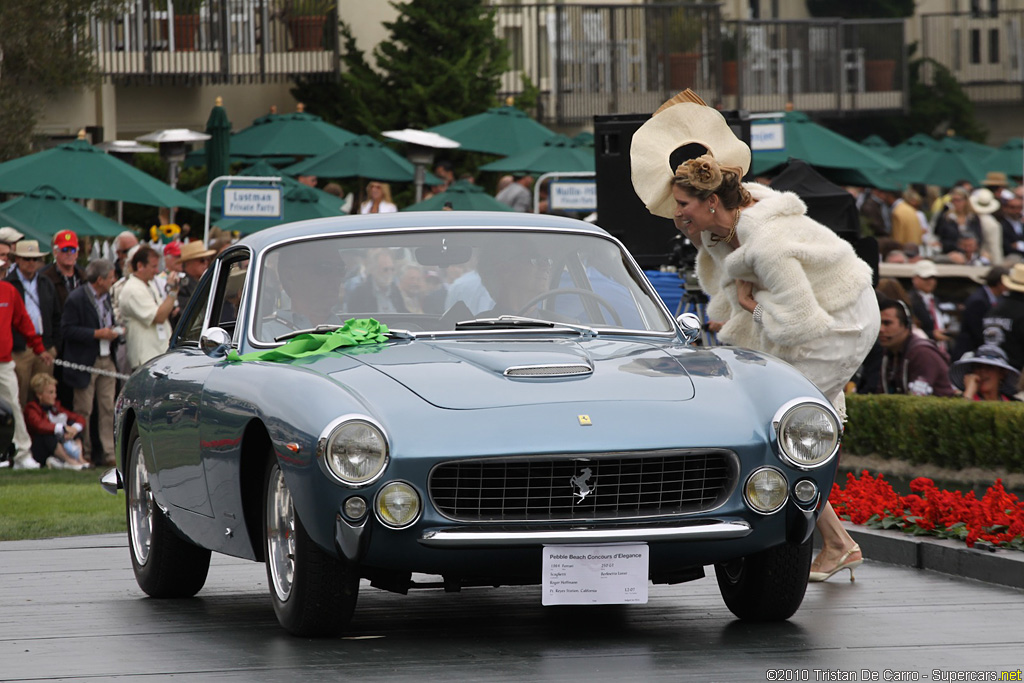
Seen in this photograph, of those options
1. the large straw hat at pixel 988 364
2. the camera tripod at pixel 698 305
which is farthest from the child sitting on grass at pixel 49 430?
the large straw hat at pixel 988 364

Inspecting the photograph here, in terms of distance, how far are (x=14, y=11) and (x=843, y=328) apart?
60.2 feet

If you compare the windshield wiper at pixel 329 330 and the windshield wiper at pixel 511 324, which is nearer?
the windshield wiper at pixel 329 330

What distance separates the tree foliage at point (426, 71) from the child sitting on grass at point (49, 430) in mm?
18635

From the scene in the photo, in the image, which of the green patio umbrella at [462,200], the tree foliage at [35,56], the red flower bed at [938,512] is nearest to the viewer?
the red flower bed at [938,512]

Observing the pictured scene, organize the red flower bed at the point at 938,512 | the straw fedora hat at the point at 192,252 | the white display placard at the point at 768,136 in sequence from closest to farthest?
the red flower bed at the point at 938,512
the straw fedora hat at the point at 192,252
the white display placard at the point at 768,136

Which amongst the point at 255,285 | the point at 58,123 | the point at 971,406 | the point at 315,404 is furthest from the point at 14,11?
the point at 315,404

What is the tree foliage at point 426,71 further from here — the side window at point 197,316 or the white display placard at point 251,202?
the side window at point 197,316

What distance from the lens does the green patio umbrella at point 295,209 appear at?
898 inches

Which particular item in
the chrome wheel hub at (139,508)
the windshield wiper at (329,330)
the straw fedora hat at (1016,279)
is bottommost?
the chrome wheel hub at (139,508)

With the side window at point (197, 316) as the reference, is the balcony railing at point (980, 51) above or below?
above

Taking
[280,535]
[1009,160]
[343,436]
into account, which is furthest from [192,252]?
[1009,160]

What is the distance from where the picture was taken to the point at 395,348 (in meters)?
7.51

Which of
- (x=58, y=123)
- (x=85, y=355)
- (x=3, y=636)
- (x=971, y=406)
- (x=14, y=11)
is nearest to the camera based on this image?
(x=3, y=636)

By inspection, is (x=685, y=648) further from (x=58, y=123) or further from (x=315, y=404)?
(x=58, y=123)
